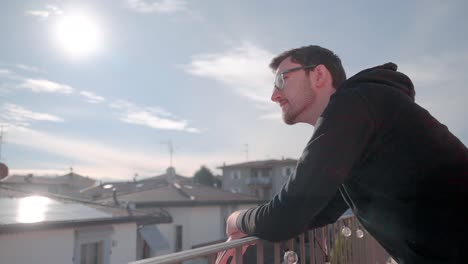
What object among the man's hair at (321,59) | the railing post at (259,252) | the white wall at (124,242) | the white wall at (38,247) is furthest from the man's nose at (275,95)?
the white wall at (124,242)

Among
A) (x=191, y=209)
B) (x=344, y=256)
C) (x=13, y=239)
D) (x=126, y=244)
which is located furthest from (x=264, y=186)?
(x=344, y=256)

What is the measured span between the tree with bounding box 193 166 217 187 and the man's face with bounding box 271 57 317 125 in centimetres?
5276

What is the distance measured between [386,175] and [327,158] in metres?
0.22

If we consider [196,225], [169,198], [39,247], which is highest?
[169,198]

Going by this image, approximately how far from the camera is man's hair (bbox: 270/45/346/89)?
1.66 metres

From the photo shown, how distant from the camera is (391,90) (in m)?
1.25

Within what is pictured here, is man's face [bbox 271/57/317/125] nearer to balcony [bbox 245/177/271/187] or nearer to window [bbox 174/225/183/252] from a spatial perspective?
window [bbox 174/225/183/252]

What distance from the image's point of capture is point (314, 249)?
2.12m

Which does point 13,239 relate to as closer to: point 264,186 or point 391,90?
point 391,90

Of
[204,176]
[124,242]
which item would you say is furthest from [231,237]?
[204,176]

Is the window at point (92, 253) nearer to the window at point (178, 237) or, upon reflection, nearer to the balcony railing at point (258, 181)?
the window at point (178, 237)

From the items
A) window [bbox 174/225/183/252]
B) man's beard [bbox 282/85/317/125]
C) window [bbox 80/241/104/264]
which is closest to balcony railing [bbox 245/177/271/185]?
window [bbox 174/225/183/252]

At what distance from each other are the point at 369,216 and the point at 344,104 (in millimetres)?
445

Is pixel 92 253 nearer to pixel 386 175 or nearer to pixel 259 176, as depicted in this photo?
pixel 386 175
